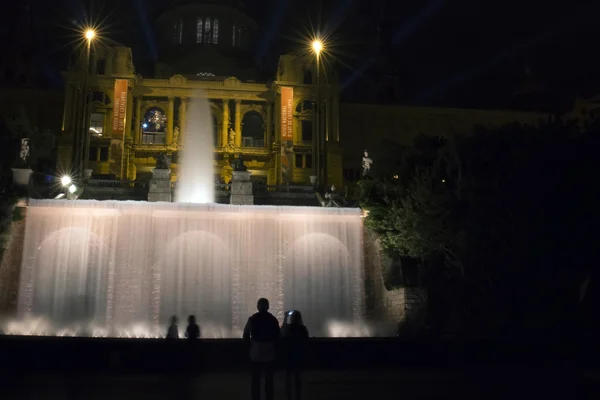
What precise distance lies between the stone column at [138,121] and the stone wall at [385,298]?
3015cm

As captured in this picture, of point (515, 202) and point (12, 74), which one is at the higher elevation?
point (12, 74)

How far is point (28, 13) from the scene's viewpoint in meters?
67.1

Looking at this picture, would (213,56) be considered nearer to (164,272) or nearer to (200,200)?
(200,200)

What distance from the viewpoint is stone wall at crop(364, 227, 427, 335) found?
24656 millimetres

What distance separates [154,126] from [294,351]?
47.4 metres

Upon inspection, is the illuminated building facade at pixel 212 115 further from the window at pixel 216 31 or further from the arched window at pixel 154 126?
the window at pixel 216 31

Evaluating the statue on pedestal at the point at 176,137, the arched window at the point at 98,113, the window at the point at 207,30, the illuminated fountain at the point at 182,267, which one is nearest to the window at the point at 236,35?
the window at the point at 207,30

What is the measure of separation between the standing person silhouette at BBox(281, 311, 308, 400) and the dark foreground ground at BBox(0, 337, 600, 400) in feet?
2.58

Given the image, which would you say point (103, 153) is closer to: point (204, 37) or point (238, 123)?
point (238, 123)

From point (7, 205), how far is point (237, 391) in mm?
18016

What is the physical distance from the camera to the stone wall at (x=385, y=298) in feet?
80.9

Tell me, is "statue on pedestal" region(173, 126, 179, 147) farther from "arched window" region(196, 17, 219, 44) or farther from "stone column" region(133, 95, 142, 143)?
"arched window" region(196, 17, 219, 44)

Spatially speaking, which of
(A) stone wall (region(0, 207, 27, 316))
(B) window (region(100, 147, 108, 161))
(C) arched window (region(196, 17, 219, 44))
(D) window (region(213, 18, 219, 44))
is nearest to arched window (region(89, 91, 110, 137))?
(B) window (region(100, 147, 108, 161))

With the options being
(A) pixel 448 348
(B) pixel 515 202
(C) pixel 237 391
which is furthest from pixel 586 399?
(B) pixel 515 202
